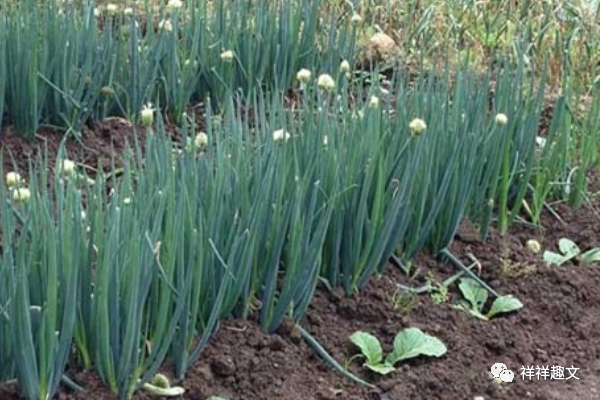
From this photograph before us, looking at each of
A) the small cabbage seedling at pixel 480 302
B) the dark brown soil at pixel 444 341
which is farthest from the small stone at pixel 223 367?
the small cabbage seedling at pixel 480 302

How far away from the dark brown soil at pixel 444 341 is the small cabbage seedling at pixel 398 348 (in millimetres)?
22

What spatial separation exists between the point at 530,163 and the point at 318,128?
0.72 metres

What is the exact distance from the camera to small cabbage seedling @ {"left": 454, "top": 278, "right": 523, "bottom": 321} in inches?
112

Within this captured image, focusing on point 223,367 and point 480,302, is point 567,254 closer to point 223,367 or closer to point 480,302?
point 480,302

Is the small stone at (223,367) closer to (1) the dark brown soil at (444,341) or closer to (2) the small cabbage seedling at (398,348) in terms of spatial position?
(1) the dark brown soil at (444,341)

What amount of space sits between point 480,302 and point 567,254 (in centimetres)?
39

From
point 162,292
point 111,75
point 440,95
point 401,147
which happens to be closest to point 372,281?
point 401,147

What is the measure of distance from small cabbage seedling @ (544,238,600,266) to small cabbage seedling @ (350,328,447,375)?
597 mm

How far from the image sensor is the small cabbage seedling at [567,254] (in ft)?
10.2

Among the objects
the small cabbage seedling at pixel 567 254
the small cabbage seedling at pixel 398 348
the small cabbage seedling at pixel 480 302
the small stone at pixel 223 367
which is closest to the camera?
the small stone at pixel 223 367

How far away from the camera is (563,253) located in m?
3.18

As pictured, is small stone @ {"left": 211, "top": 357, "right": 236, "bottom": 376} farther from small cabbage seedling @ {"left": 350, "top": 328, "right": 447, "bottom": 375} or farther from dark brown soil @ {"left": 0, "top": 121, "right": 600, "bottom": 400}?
small cabbage seedling @ {"left": 350, "top": 328, "right": 447, "bottom": 375}

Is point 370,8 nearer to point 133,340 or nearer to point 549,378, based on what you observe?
point 549,378

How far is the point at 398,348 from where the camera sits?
2.60 m
